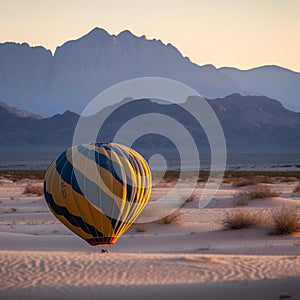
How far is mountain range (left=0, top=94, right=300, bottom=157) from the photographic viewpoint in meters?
129

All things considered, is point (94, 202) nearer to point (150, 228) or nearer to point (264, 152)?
point (150, 228)

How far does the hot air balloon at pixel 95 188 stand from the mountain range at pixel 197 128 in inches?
4236

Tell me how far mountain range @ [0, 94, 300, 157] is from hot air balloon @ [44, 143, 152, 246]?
353 ft

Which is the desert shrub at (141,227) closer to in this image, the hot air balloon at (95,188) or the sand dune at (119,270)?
the hot air balloon at (95,188)

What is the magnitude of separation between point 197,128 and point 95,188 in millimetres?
112877

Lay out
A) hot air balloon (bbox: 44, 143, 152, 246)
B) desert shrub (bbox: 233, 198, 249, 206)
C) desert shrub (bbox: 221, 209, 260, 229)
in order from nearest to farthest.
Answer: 1. hot air balloon (bbox: 44, 143, 152, 246)
2. desert shrub (bbox: 221, 209, 260, 229)
3. desert shrub (bbox: 233, 198, 249, 206)

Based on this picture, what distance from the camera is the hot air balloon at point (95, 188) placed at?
45.2ft

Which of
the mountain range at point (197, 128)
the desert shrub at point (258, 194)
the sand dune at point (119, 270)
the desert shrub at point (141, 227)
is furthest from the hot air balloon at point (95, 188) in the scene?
the mountain range at point (197, 128)

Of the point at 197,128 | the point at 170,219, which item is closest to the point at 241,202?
the point at 170,219

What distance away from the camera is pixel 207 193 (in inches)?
1421

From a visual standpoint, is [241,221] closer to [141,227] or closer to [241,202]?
[141,227]

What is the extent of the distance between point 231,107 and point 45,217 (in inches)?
4753

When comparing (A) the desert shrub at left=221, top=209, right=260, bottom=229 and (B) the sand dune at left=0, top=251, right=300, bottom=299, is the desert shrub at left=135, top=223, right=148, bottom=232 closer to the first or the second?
(A) the desert shrub at left=221, top=209, right=260, bottom=229

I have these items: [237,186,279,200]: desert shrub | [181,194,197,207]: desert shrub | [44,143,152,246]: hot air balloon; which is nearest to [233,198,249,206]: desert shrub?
[237,186,279,200]: desert shrub
